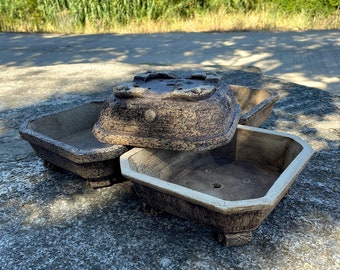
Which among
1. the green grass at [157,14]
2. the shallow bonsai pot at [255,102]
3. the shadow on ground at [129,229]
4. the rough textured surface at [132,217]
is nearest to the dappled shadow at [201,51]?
the green grass at [157,14]

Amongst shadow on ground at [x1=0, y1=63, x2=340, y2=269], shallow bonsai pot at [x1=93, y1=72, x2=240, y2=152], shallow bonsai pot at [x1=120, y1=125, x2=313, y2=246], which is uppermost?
shallow bonsai pot at [x1=93, y1=72, x2=240, y2=152]

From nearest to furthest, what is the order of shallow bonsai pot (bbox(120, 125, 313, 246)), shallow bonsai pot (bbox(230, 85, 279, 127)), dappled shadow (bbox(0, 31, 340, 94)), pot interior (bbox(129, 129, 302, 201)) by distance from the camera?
shallow bonsai pot (bbox(120, 125, 313, 246)) < pot interior (bbox(129, 129, 302, 201)) < shallow bonsai pot (bbox(230, 85, 279, 127)) < dappled shadow (bbox(0, 31, 340, 94))

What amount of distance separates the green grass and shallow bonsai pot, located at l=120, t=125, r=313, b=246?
25.3 feet

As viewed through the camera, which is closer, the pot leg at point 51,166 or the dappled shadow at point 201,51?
the pot leg at point 51,166

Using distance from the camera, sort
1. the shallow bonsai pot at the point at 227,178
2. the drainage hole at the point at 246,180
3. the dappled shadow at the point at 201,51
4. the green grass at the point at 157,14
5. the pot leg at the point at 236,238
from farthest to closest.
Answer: the green grass at the point at 157,14, the dappled shadow at the point at 201,51, the drainage hole at the point at 246,180, the pot leg at the point at 236,238, the shallow bonsai pot at the point at 227,178

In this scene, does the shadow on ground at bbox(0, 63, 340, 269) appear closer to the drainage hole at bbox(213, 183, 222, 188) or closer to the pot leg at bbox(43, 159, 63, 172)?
the pot leg at bbox(43, 159, 63, 172)

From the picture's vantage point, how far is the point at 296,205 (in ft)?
7.55

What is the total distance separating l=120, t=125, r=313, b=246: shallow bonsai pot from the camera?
68.2 inches

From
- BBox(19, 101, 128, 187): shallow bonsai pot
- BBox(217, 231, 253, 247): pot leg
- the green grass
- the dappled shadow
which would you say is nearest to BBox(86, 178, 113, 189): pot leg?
BBox(19, 101, 128, 187): shallow bonsai pot

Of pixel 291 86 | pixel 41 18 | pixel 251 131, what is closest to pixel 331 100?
pixel 291 86

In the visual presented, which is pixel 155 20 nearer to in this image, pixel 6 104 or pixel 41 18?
pixel 41 18

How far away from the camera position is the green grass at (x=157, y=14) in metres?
9.74

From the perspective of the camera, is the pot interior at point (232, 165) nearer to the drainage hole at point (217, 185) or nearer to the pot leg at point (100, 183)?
the drainage hole at point (217, 185)

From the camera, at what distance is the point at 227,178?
240 cm
